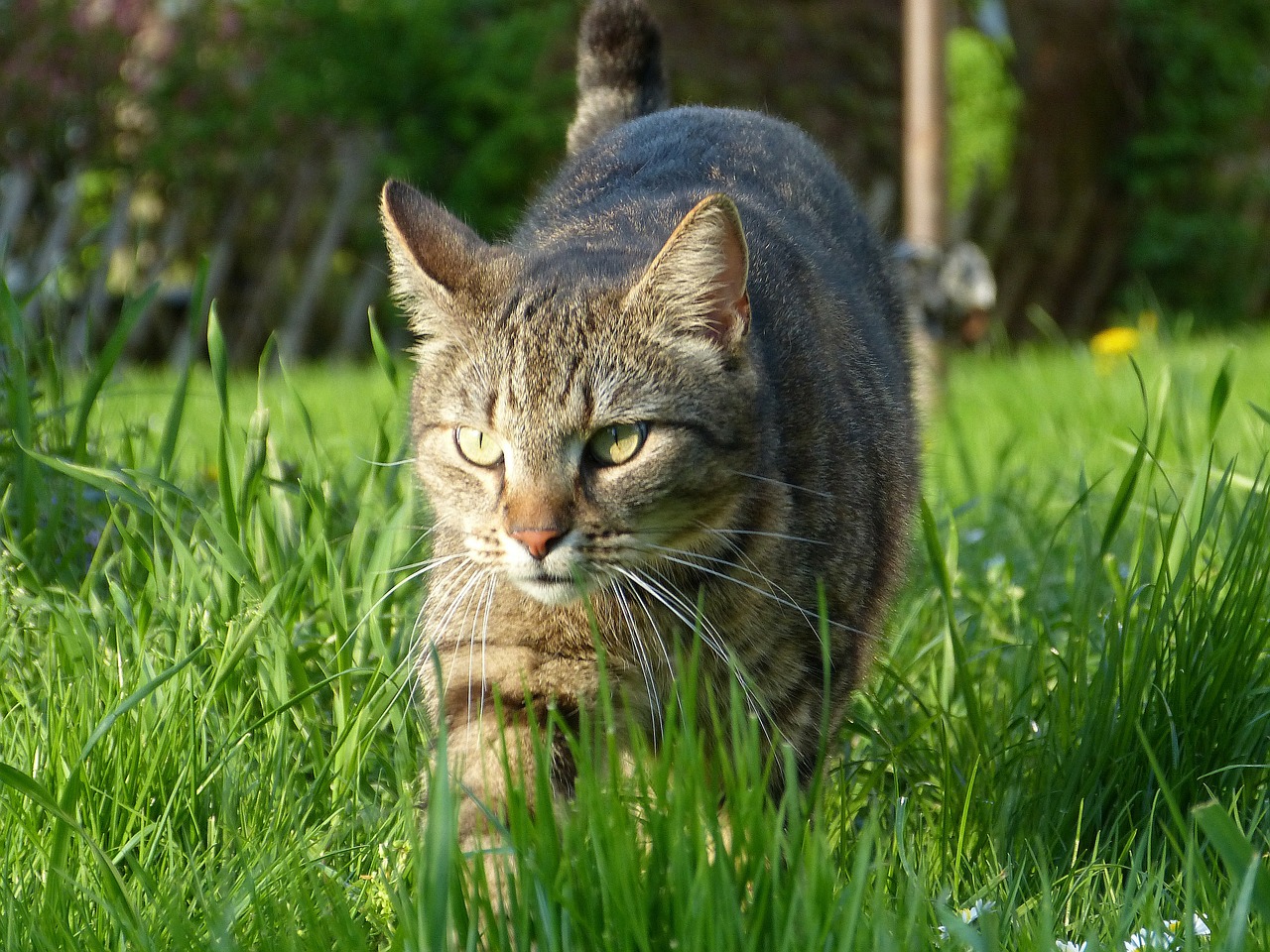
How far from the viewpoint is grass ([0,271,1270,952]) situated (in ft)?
4.15

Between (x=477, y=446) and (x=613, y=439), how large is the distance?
0.70ft

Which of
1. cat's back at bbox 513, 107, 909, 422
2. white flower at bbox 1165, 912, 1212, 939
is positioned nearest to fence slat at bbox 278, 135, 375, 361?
cat's back at bbox 513, 107, 909, 422

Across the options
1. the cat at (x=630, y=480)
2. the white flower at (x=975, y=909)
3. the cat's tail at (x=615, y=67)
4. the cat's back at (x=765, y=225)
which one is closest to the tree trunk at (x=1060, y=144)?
the cat's tail at (x=615, y=67)

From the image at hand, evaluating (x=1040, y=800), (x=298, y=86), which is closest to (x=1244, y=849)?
(x=1040, y=800)

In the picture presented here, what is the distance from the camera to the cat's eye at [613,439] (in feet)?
6.04

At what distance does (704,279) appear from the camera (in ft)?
6.11

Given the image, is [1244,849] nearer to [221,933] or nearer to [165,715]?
[221,933]

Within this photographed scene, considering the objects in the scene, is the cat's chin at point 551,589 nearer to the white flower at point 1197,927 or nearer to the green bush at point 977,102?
the white flower at point 1197,927

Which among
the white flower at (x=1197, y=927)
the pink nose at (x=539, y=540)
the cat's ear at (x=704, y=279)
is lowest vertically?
the white flower at (x=1197, y=927)

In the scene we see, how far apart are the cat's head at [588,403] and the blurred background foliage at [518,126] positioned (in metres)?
3.67

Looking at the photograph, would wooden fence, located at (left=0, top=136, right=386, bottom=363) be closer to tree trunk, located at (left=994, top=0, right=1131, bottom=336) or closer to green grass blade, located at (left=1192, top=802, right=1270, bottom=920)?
tree trunk, located at (left=994, top=0, right=1131, bottom=336)

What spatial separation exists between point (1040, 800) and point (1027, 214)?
26.3ft

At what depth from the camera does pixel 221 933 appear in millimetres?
1240

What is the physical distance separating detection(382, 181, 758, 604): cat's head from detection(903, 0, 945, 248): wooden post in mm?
3453
